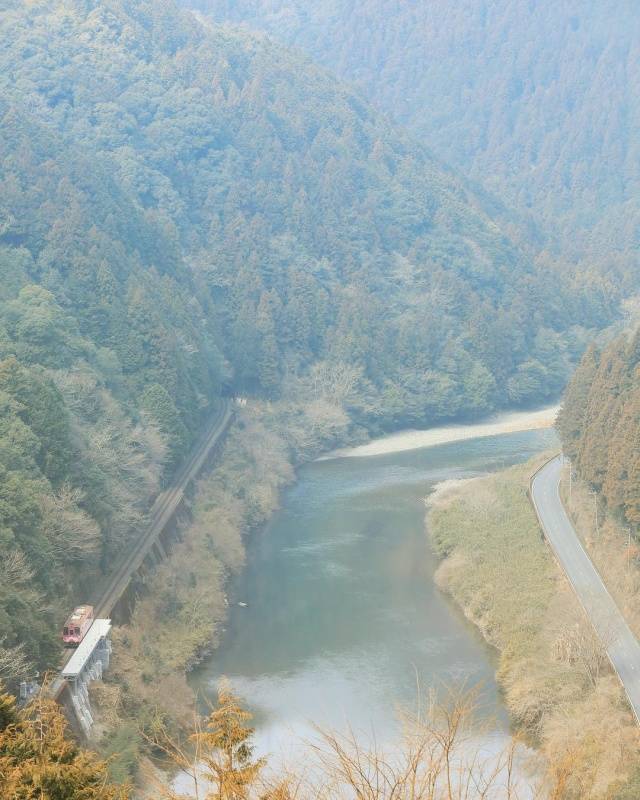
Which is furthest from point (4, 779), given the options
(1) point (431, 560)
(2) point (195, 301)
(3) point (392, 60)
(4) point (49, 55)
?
(3) point (392, 60)

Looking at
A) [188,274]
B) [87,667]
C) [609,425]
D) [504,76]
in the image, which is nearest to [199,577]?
[87,667]

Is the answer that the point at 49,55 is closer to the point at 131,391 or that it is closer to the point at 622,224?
the point at 131,391

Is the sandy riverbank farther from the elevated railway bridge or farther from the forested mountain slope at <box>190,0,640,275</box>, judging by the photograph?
the forested mountain slope at <box>190,0,640,275</box>

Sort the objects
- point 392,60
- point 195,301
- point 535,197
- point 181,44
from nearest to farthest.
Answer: point 195,301
point 181,44
point 535,197
point 392,60

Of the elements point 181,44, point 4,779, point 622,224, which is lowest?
point 622,224

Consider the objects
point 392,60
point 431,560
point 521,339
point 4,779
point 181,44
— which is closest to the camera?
point 4,779

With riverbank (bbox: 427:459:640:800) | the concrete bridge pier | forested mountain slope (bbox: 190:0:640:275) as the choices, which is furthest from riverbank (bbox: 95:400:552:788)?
forested mountain slope (bbox: 190:0:640:275)

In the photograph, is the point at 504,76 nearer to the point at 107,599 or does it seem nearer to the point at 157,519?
the point at 157,519
